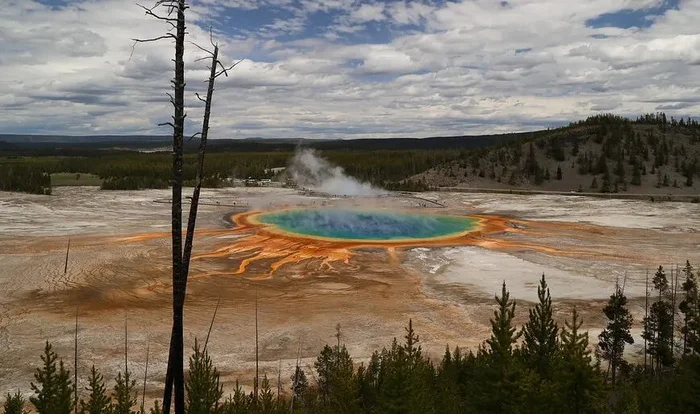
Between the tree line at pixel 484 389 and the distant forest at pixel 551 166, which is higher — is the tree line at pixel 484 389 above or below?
below

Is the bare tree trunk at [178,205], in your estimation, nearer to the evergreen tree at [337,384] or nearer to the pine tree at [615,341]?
the evergreen tree at [337,384]

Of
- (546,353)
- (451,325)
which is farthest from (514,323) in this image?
(546,353)

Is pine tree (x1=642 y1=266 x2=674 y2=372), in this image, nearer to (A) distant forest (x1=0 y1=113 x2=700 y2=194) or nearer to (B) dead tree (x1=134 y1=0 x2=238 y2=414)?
(B) dead tree (x1=134 y1=0 x2=238 y2=414)

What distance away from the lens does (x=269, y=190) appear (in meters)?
56.6

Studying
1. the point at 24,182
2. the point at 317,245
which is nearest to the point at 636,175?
the point at 317,245

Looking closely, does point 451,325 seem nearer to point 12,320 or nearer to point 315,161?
point 12,320

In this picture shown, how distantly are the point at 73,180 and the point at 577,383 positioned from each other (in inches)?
2649

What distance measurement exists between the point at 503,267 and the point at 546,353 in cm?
1349

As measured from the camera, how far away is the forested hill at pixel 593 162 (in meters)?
56.7

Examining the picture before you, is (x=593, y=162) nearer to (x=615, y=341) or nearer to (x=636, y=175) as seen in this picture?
(x=636, y=175)

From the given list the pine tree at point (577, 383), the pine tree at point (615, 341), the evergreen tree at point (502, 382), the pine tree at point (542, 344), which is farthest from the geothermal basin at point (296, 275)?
the pine tree at point (577, 383)

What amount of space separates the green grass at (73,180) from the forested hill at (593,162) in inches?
1483

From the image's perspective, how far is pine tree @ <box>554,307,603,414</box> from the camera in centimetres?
873

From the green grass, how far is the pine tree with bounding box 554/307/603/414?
61079 mm
